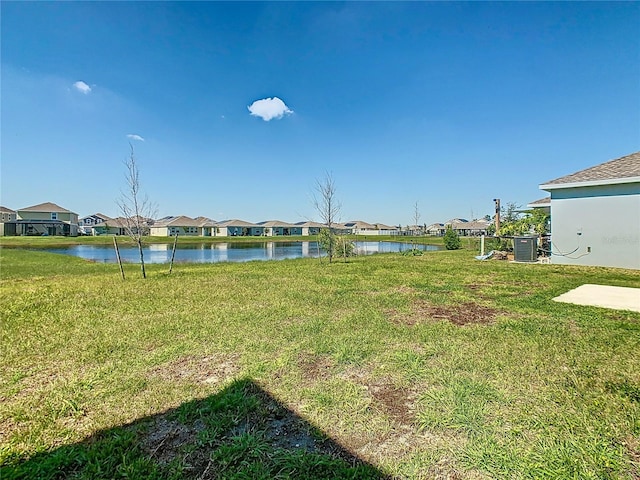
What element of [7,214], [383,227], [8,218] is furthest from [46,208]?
[383,227]

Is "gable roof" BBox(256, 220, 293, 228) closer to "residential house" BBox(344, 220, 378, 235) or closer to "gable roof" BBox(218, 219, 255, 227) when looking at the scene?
"gable roof" BBox(218, 219, 255, 227)

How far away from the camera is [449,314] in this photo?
4852mm

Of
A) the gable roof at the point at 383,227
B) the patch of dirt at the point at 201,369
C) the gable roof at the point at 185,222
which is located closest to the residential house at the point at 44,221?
the gable roof at the point at 185,222

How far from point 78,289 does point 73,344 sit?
4.63 meters

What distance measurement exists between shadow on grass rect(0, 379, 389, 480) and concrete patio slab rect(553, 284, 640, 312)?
19.0 ft

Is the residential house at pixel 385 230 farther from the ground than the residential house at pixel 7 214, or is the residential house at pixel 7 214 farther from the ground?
the residential house at pixel 7 214

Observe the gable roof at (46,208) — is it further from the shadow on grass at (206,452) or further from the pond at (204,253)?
the shadow on grass at (206,452)

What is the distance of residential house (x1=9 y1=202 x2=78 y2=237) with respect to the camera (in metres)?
48.8

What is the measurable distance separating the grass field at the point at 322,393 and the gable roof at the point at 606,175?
8140 millimetres

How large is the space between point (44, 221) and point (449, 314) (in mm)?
66470

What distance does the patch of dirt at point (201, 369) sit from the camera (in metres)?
2.81

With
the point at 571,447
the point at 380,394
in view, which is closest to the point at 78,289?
the point at 380,394

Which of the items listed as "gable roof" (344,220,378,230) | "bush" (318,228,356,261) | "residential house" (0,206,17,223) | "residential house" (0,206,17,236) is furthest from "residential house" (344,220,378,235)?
"residential house" (0,206,17,223)

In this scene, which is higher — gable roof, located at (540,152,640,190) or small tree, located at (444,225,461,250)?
gable roof, located at (540,152,640,190)
